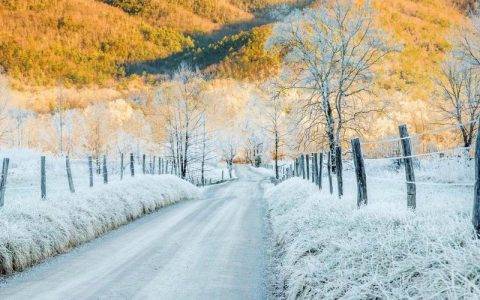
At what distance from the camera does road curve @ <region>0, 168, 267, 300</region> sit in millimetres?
7121

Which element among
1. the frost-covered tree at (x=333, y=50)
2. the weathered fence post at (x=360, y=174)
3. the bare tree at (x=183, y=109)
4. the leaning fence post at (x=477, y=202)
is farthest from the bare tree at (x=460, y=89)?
the leaning fence post at (x=477, y=202)

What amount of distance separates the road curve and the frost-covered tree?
1238 centimetres

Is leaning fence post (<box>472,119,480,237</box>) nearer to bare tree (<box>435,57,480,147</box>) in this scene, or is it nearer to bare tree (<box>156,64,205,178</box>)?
bare tree (<box>435,57,480,147</box>)

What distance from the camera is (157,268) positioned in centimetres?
866

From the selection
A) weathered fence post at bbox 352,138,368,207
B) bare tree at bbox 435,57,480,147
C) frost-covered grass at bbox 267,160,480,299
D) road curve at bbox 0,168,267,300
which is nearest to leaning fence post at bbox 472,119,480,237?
frost-covered grass at bbox 267,160,480,299

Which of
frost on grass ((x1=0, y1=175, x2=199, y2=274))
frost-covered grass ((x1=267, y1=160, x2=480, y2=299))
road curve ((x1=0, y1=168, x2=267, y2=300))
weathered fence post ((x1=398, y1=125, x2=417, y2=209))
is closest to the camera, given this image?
frost-covered grass ((x1=267, y1=160, x2=480, y2=299))

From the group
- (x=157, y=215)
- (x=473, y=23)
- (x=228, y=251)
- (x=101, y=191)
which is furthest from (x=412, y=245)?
(x=473, y=23)

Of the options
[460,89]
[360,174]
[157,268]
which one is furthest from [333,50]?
[157,268]

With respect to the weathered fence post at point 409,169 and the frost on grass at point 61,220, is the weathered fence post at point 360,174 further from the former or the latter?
the frost on grass at point 61,220

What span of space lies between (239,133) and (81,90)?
86.0 m

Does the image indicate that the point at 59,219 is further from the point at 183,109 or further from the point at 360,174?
the point at 183,109

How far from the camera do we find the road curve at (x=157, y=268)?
7.12 m

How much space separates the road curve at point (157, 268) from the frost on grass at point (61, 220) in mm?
332

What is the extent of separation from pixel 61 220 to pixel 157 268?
3.77 meters
